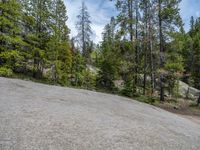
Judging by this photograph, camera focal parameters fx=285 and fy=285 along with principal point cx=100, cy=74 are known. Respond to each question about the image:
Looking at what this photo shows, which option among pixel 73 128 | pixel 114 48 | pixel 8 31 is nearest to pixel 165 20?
pixel 114 48

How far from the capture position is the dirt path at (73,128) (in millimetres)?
7471

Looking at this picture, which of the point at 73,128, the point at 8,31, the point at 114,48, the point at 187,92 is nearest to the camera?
the point at 73,128

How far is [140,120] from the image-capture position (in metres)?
11.6

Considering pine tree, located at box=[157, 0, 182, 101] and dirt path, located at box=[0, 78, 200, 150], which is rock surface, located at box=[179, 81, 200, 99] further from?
dirt path, located at box=[0, 78, 200, 150]

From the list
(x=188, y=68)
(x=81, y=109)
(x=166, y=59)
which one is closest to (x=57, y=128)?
(x=81, y=109)

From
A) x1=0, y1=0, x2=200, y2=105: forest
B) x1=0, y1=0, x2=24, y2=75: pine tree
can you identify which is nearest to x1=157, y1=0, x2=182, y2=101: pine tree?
x1=0, y1=0, x2=200, y2=105: forest

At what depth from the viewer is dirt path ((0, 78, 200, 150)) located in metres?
7.47

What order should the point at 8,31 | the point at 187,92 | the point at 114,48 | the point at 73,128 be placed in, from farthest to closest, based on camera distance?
1. the point at 187,92
2. the point at 114,48
3. the point at 8,31
4. the point at 73,128

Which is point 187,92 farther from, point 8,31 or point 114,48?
point 8,31

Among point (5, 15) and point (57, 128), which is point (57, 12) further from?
point (57, 128)

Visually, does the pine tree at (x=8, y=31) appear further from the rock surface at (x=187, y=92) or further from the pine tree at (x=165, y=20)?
the rock surface at (x=187, y=92)

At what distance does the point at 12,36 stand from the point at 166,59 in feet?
51.2

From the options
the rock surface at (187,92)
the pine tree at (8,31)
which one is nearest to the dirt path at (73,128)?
the pine tree at (8,31)

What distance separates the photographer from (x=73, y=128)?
866cm
